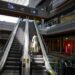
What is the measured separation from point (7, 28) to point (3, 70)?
9.71 metres

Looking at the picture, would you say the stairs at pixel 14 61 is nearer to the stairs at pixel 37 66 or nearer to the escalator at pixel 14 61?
the escalator at pixel 14 61

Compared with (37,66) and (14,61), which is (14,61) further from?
(37,66)

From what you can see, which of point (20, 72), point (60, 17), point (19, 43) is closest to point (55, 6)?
point (60, 17)

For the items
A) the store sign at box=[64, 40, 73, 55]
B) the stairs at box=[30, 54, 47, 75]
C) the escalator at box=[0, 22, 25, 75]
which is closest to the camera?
the escalator at box=[0, 22, 25, 75]

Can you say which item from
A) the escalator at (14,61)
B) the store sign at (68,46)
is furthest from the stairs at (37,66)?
the store sign at (68,46)

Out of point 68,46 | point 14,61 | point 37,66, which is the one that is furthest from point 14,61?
point 68,46

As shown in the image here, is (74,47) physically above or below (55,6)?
below

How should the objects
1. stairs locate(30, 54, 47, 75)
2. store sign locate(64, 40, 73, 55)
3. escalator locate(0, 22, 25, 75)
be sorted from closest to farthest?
escalator locate(0, 22, 25, 75), stairs locate(30, 54, 47, 75), store sign locate(64, 40, 73, 55)

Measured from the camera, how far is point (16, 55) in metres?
7.10

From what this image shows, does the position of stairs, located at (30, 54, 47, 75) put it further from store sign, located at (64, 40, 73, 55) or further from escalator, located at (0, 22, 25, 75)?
store sign, located at (64, 40, 73, 55)

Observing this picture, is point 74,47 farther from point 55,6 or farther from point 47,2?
point 47,2

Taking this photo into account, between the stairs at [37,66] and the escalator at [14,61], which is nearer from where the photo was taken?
the escalator at [14,61]

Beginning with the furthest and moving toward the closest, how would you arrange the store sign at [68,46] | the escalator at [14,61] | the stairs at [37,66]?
the store sign at [68,46] → the stairs at [37,66] → the escalator at [14,61]

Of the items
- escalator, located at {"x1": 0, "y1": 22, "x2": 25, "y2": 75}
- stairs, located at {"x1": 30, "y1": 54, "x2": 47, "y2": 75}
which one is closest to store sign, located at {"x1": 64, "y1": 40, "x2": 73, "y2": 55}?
escalator, located at {"x1": 0, "y1": 22, "x2": 25, "y2": 75}
